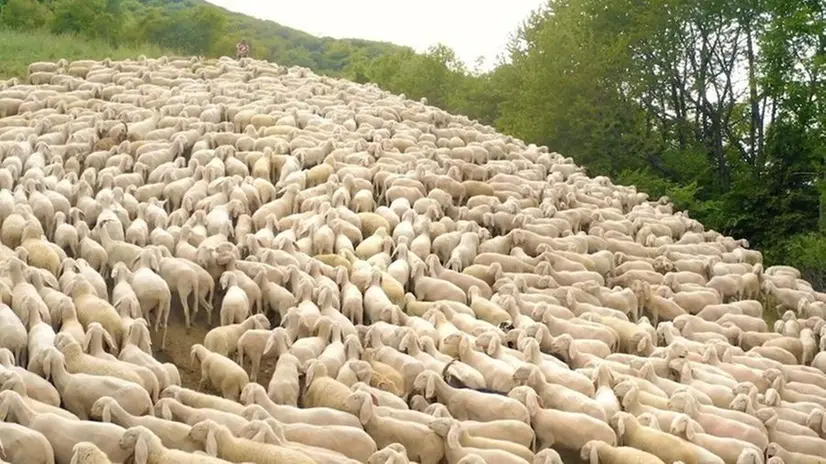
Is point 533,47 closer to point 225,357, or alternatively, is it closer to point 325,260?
point 325,260

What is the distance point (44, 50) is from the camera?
26828mm

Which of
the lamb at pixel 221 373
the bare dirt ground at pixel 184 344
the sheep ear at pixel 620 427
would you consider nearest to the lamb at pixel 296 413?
the lamb at pixel 221 373

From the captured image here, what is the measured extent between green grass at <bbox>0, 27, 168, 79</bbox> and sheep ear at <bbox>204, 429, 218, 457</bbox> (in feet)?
58.8

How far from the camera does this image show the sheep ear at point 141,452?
744 cm

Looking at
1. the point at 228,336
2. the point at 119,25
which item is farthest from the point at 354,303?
the point at 119,25

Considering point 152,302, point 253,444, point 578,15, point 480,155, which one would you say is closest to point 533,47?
point 578,15

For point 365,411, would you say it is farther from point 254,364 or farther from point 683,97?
point 683,97

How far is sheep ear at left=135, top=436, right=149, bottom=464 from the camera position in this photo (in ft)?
24.4

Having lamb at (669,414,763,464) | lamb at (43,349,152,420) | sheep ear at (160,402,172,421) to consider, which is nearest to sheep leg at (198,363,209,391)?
lamb at (43,349,152,420)

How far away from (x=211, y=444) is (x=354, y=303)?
412 cm

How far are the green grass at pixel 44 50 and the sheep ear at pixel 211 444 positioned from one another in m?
17.9

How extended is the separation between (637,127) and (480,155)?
11424mm

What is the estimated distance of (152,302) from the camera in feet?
36.5

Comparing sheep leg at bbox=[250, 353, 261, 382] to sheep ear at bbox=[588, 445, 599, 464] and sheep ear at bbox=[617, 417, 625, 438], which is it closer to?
sheep ear at bbox=[588, 445, 599, 464]
